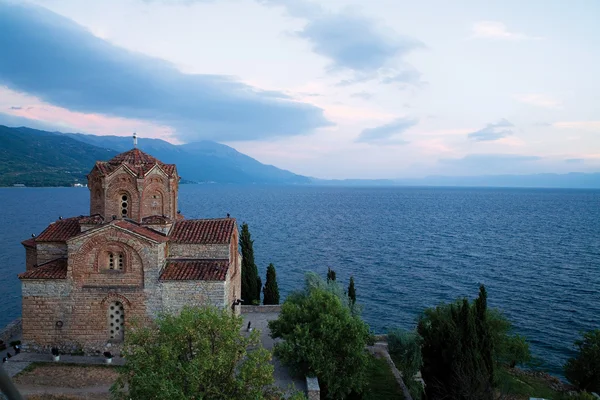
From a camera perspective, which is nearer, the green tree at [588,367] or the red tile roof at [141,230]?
the red tile roof at [141,230]

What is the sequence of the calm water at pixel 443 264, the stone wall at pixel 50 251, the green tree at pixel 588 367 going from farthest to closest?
the calm water at pixel 443 264 → the green tree at pixel 588 367 → the stone wall at pixel 50 251

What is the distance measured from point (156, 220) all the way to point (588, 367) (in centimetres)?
2694

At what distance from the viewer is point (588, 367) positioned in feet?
83.6

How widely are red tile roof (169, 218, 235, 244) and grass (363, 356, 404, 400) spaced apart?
11117 millimetres

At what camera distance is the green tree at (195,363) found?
12.5m

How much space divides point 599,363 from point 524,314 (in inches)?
638

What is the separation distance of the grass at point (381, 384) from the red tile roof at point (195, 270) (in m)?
9.69

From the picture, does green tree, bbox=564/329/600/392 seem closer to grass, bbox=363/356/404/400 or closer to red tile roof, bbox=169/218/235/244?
grass, bbox=363/356/404/400

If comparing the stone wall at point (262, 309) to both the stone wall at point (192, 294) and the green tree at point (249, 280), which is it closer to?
the green tree at point (249, 280)

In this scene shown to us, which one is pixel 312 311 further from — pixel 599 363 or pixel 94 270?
pixel 599 363

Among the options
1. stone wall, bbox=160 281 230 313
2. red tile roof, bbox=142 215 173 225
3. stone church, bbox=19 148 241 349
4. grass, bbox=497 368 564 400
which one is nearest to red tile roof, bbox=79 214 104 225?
stone church, bbox=19 148 241 349

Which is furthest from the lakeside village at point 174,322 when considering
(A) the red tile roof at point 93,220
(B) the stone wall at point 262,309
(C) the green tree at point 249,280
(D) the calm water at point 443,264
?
(D) the calm water at point 443,264

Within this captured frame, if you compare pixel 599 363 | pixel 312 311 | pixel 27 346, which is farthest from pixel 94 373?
pixel 599 363

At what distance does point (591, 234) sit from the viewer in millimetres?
88250
